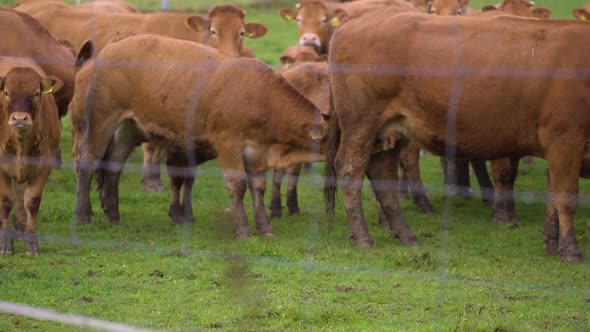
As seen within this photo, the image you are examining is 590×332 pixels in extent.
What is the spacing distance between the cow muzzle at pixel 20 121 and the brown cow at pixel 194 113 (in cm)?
187

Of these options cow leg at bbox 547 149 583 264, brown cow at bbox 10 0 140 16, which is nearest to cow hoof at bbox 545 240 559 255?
cow leg at bbox 547 149 583 264

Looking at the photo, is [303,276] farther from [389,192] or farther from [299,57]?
[299,57]

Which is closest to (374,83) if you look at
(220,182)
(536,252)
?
(536,252)

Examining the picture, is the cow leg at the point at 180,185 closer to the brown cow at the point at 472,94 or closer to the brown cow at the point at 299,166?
the brown cow at the point at 299,166

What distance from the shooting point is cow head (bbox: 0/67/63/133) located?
7895mm

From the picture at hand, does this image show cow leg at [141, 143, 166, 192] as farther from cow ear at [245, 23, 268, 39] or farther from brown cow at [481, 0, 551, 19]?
brown cow at [481, 0, 551, 19]

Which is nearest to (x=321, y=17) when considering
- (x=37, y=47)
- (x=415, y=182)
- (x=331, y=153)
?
(x=415, y=182)

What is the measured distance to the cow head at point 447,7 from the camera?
1489 centimetres

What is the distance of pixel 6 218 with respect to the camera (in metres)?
8.30

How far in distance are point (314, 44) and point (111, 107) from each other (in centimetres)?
547

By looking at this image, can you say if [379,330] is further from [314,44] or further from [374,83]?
[314,44]

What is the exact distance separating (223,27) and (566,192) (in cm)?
593

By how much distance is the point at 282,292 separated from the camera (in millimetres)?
7242

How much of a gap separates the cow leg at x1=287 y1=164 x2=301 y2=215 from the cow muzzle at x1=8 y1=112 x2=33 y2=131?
3.41m
